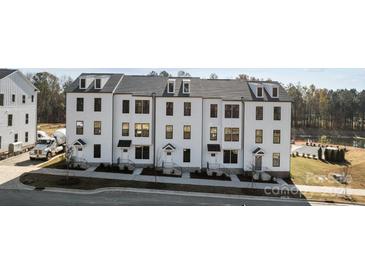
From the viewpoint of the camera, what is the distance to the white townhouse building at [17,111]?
1227 centimetres

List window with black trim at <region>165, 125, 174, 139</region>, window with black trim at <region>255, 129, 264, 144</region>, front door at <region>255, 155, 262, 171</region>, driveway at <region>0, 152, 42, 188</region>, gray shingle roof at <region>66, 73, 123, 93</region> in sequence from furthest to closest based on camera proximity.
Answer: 1. window with black trim at <region>165, 125, 174, 139</region>
2. front door at <region>255, 155, 262, 171</region>
3. window with black trim at <region>255, 129, 264, 144</region>
4. gray shingle roof at <region>66, 73, 123, 93</region>
5. driveway at <region>0, 152, 42, 188</region>

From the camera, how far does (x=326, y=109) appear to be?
17.8 metres

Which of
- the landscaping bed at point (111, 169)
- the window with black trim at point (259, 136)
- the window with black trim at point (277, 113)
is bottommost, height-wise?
the landscaping bed at point (111, 169)

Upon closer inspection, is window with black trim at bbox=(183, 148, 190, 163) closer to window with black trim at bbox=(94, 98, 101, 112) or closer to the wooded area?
the wooded area

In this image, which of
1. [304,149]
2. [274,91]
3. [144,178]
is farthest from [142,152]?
[304,149]

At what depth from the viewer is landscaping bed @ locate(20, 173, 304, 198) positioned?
10602 millimetres

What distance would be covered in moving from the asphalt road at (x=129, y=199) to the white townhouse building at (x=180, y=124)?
3.19 m

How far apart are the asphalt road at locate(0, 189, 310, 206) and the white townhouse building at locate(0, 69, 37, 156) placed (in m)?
4.08

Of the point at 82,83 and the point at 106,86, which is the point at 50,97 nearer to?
the point at 82,83

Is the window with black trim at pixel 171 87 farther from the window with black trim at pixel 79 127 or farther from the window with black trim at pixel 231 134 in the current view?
the window with black trim at pixel 79 127

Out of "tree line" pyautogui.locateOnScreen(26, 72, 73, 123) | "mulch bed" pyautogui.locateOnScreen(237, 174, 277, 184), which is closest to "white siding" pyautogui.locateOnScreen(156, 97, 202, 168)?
"mulch bed" pyautogui.locateOnScreen(237, 174, 277, 184)
